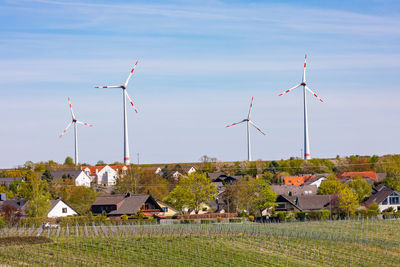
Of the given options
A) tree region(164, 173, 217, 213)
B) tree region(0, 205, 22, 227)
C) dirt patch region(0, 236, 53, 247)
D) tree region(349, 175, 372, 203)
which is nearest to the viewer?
dirt patch region(0, 236, 53, 247)

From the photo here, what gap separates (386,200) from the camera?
108688 mm

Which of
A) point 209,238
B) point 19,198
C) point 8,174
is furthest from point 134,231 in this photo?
point 8,174

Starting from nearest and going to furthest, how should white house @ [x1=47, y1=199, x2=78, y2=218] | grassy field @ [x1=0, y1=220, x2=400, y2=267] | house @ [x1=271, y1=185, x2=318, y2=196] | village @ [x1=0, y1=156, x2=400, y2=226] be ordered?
grassy field @ [x1=0, y1=220, x2=400, y2=267] → village @ [x1=0, y1=156, x2=400, y2=226] → white house @ [x1=47, y1=199, x2=78, y2=218] → house @ [x1=271, y1=185, x2=318, y2=196]

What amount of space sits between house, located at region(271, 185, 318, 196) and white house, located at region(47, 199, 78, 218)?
3645cm

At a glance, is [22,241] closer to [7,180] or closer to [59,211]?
[59,211]

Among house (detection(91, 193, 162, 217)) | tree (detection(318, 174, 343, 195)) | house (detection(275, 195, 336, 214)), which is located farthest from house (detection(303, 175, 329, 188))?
house (detection(91, 193, 162, 217))

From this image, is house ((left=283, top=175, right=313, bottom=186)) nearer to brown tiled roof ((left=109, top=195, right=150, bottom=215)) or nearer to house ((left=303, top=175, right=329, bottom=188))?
house ((left=303, top=175, right=329, bottom=188))

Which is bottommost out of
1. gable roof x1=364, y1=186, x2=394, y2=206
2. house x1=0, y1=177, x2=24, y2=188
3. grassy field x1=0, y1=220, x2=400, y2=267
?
grassy field x1=0, y1=220, x2=400, y2=267

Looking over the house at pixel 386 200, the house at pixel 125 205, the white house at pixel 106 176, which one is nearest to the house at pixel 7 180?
the white house at pixel 106 176

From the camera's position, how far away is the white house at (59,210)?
94.8 m

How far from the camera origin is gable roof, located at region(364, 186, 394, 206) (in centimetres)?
10809

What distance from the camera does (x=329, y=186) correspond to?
10812 cm

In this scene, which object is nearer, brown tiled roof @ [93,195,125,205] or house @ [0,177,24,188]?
brown tiled roof @ [93,195,125,205]

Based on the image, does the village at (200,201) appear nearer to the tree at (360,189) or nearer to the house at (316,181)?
the tree at (360,189)
